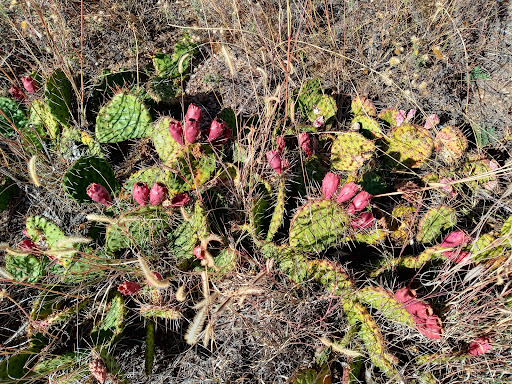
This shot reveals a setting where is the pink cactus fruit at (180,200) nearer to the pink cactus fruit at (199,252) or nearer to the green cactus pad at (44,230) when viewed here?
the pink cactus fruit at (199,252)

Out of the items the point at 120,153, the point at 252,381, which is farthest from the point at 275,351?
the point at 120,153

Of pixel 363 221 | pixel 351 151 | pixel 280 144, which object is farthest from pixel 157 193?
pixel 351 151

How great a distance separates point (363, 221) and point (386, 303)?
1.12ft

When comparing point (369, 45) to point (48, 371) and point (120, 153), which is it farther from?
point (48, 371)

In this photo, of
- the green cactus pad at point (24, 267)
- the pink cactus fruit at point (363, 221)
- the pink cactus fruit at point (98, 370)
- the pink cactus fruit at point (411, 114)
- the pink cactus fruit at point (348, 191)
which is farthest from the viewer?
the pink cactus fruit at point (411, 114)

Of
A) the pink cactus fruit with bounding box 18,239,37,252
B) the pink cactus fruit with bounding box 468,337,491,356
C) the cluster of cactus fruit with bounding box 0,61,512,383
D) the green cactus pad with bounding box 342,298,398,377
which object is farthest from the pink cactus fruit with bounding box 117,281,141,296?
the pink cactus fruit with bounding box 468,337,491,356

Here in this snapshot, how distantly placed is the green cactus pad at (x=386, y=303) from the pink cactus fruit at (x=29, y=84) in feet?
6.73

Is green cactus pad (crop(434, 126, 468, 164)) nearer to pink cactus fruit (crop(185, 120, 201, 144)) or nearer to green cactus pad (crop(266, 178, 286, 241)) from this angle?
green cactus pad (crop(266, 178, 286, 241))

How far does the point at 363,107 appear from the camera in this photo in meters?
2.22

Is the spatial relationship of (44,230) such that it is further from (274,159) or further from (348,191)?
(348,191)

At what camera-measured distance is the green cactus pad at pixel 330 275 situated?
1.62 meters

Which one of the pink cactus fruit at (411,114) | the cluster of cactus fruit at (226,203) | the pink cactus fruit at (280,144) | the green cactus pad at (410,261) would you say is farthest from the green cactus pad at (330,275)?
the pink cactus fruit at (411,114)

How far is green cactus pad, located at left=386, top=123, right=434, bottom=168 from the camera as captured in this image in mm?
2049

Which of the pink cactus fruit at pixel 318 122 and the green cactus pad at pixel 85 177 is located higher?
the green cactus pad at pixel 85 177
